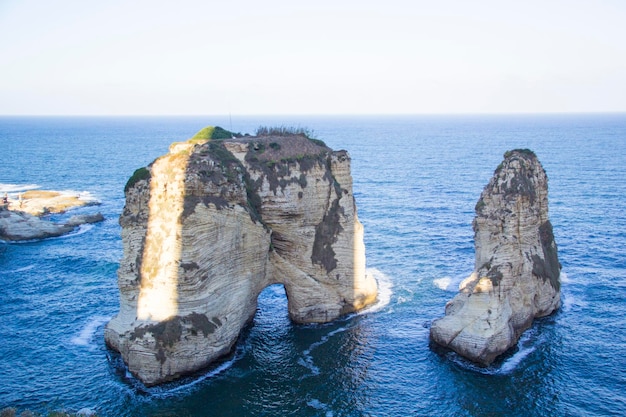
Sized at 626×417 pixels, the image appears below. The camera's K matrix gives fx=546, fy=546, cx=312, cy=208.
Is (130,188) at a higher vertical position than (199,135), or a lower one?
lower

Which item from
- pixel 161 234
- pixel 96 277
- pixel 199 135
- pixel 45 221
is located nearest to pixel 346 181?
pixel 199 135

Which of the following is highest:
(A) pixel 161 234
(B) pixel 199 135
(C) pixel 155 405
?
(B) pixel 199 135

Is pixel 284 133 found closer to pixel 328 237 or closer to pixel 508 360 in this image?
pixel 328 237

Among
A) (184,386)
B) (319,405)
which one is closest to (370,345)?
(319,405)

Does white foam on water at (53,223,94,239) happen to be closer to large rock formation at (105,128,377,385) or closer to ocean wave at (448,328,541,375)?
large rock formation at (105,128,377,385)

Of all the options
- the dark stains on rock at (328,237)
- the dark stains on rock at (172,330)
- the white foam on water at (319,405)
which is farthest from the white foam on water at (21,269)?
the white foam on water at (319,405)

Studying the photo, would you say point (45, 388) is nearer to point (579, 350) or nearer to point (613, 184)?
point (579, 350)

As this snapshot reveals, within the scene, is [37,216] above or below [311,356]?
above
